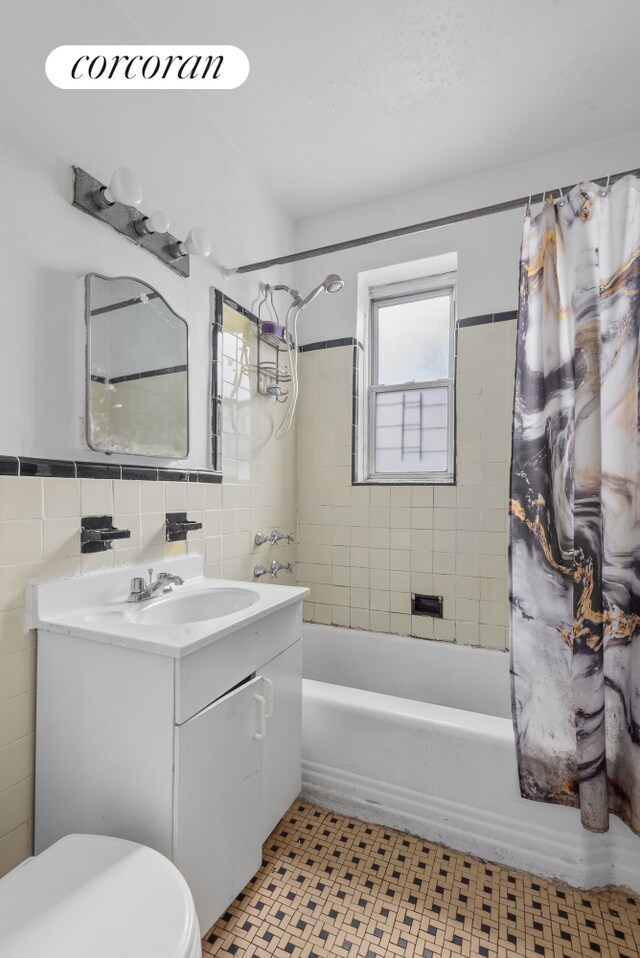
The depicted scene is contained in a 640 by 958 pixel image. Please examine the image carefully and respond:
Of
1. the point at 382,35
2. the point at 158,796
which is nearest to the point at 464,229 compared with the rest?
the point at 382,35

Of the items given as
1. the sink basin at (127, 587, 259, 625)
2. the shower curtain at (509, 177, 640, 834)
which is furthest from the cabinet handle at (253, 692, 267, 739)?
the shower curtain at (509, 177, 640, 834)

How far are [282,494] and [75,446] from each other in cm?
124

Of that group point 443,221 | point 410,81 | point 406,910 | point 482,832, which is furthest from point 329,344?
point 406,910

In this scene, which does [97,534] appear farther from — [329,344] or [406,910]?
[329,344]

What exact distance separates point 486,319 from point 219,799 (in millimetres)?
2112

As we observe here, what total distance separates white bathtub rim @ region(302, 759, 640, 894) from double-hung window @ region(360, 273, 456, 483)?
52.9 inches

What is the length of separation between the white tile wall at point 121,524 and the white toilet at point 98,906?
33cm

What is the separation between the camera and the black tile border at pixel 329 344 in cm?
246

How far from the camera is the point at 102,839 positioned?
37.4 inches

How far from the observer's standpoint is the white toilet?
0.72 m

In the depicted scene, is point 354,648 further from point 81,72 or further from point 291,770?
point 81,72

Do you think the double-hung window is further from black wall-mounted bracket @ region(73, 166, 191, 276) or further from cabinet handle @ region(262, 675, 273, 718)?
cabinet handle @ region(262, 675, 273, 718)

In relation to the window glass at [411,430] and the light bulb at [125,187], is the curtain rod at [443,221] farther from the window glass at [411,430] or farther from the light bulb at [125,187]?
the window glass at [411,430]

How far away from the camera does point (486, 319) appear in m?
2.16
